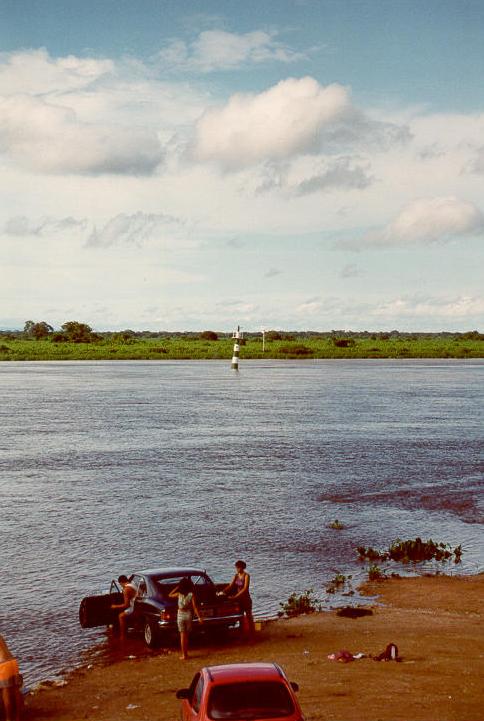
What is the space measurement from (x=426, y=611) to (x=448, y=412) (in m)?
59.5

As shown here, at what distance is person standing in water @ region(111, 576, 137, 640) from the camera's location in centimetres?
1994

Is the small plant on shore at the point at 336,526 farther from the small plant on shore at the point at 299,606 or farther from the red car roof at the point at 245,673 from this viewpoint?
the red car roof at the point at 245,673

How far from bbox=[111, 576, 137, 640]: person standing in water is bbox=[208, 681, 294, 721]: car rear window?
890 centimetres

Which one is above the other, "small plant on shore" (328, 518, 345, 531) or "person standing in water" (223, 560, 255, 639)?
"person standing in water" (223, 560, 255, 639)

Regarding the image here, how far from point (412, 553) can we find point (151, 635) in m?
11.8

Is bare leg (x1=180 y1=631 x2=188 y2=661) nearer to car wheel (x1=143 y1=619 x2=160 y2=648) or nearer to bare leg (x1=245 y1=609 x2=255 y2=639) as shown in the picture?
car wheel (x1=143 y1=619 x2=160 y2=648)

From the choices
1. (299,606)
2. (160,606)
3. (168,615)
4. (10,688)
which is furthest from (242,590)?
(10,688)

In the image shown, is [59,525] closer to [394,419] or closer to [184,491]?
[184,491]

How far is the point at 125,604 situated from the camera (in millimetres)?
20125

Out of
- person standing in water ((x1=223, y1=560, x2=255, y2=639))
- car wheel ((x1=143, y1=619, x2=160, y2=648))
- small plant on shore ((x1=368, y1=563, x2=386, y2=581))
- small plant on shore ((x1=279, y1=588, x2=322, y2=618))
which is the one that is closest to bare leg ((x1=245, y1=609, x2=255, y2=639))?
person standing in water ((x1=223, y1=560, x2=255, y2=639))

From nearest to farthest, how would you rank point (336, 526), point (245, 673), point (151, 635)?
point (245, 673) < point (151, 635) < point (336, 526)

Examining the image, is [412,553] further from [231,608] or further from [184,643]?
[184,643]

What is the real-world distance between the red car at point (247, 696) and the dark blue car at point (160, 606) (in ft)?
22.7

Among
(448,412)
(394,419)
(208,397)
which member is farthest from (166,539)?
(208,397)
